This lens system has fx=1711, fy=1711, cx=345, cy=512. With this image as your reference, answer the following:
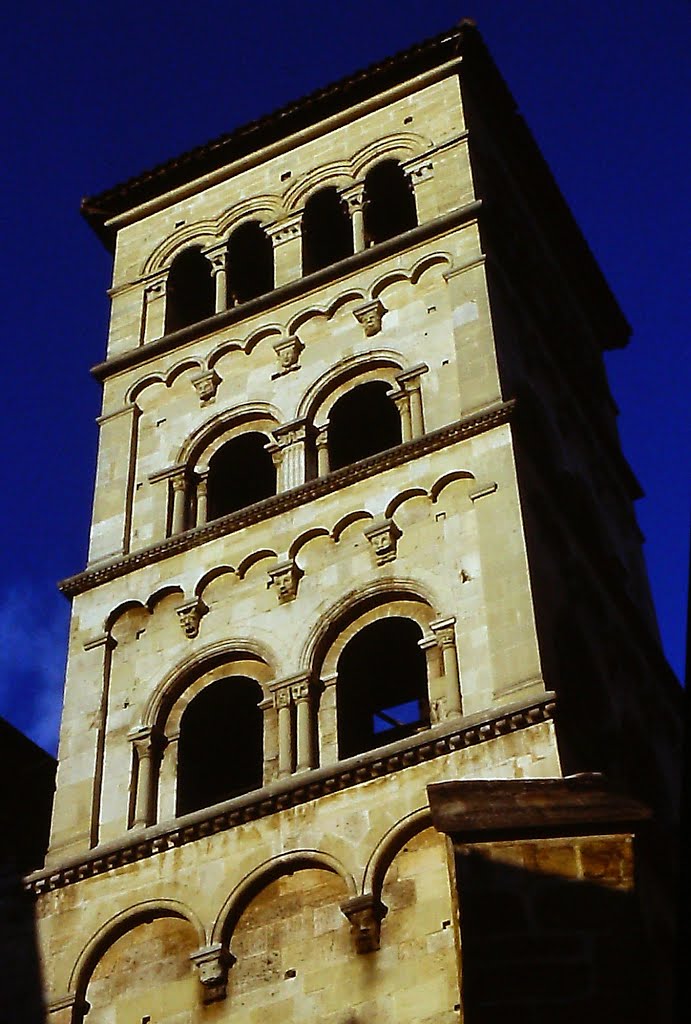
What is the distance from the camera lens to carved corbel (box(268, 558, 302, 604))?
736 inches

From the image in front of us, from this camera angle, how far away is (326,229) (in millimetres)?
25562

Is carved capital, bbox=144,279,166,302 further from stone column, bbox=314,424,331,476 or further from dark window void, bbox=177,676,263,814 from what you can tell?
dark window void, bbox=177,676,263,814

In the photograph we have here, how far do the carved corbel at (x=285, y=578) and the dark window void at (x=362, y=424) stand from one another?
7.13ft

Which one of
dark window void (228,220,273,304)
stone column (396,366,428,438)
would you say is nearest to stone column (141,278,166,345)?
dark window void (228,220,273,304)

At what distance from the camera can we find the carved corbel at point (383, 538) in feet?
60.3

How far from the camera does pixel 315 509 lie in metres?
19.6

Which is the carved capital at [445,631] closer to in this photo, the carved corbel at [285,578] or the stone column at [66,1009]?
the carved corbel at [285,578]

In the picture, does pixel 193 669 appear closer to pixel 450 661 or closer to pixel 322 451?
pixel 450 661

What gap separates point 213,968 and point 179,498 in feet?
24.1

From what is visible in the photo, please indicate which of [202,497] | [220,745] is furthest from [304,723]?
[202,497]

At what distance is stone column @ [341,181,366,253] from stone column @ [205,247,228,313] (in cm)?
204

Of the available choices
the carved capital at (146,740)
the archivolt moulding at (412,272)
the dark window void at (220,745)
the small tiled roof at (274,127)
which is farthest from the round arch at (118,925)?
Answer: the small tiled roof at (274,127)

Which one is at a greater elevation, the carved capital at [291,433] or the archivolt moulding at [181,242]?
the archivolt moulding at [181,242]

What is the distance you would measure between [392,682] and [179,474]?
399 cm
